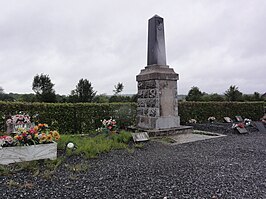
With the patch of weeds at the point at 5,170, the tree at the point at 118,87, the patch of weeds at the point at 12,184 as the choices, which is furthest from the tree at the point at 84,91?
the patch of weeds at the point at 12,184

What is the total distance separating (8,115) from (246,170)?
658cm

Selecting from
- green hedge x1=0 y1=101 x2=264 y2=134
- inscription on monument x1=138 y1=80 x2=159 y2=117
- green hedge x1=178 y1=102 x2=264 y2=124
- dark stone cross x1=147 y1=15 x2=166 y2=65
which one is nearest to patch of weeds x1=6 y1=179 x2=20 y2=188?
green hedge x1=0 y1=101 x2=264 y2=134

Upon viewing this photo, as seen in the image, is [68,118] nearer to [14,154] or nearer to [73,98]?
[14,154]

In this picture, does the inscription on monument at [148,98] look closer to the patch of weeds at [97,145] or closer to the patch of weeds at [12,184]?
the patch of weeds at [97,145]

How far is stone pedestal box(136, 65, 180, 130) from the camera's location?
21.2ft

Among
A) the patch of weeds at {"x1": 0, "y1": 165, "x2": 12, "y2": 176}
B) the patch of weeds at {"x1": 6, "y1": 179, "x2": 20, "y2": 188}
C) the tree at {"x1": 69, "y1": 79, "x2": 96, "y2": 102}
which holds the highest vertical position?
the tree at {"x1": 69, "y1": 79, "x2": 96, "y2": 102}

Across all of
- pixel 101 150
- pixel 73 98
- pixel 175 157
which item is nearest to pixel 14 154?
pixel 101 150

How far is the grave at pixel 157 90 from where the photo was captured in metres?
6.46

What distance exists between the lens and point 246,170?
3.25 metres

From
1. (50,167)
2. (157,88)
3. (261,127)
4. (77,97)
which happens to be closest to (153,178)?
(50,167)

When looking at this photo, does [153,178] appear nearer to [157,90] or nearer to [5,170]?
[5,170]

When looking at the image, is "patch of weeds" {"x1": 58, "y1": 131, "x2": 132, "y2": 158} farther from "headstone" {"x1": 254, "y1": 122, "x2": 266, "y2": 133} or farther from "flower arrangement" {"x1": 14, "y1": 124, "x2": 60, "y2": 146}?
"headstone" {"x1": 254, "y1": 122, "x2": 266, "y2": 133}

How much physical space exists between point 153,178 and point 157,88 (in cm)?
395

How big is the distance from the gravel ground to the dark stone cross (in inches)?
145
